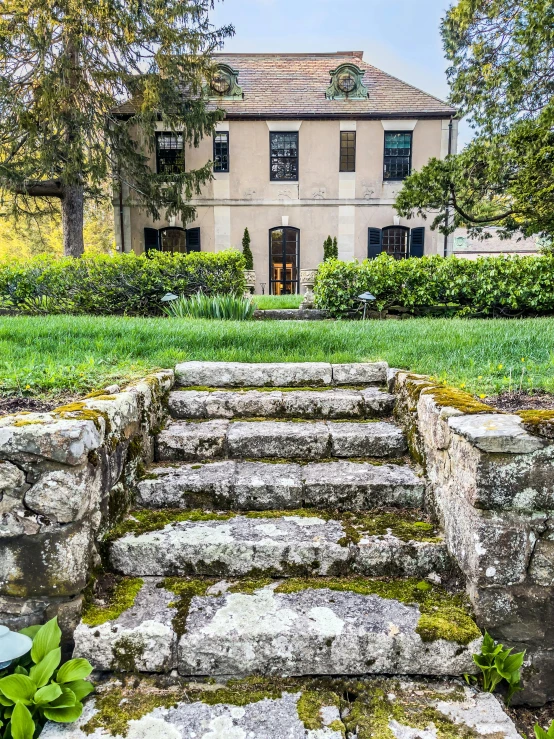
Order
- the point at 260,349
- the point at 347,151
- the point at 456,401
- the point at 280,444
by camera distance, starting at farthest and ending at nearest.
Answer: the point at 347,151 < the point at 260,349 < the point at 280,444 < the point at 456,401

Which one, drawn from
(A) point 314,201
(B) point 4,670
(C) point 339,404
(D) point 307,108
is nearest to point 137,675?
(B) point 4,670

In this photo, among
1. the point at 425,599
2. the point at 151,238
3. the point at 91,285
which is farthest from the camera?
the point at 151,238

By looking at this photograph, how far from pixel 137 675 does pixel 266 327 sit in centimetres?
360

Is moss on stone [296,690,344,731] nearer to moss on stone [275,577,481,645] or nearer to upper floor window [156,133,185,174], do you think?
moss on stone [275,577,481,645]

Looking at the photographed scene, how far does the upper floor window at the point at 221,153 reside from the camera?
16.4 metres

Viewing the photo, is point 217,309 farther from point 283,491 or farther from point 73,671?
point 73,671

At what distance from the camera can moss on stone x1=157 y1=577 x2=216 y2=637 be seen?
1816 millimetres

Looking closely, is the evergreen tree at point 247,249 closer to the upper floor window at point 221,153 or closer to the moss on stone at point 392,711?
the upper floor window at point 221,153

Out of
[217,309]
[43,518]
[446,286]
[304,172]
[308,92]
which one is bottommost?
[43,518]

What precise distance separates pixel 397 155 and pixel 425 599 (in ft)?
55.6

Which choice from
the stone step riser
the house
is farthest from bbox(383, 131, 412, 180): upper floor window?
the stone step riser

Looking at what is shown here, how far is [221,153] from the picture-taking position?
16516 millimetres

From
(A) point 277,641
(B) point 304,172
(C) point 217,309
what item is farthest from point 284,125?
(A) point 277,641

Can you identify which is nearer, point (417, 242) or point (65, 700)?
point (65, 700)
